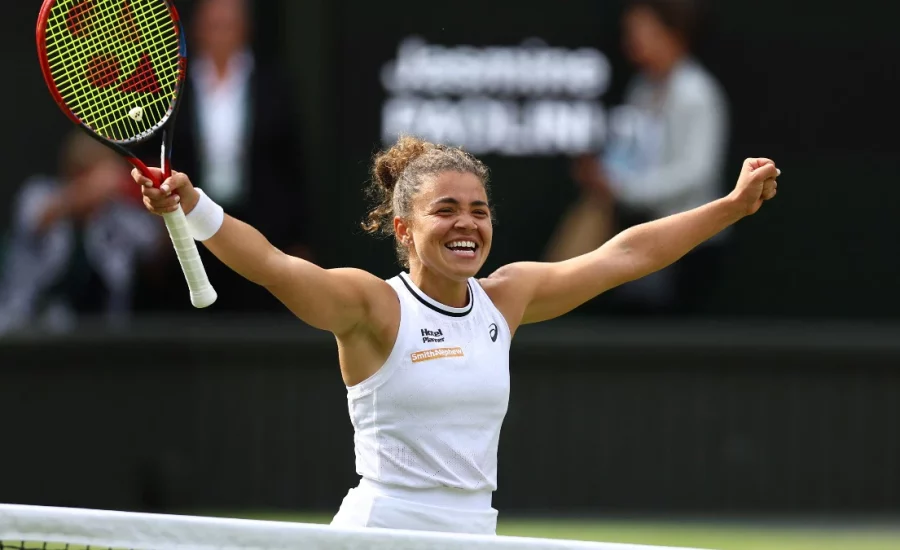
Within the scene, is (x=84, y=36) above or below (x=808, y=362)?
above

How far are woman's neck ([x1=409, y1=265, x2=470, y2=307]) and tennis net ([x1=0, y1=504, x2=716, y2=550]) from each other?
41.9 inches

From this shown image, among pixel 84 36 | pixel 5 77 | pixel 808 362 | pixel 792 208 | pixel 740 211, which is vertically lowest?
pixel 808 362

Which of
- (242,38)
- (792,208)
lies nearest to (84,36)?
(242,38)

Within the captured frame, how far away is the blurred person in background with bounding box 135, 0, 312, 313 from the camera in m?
10.8

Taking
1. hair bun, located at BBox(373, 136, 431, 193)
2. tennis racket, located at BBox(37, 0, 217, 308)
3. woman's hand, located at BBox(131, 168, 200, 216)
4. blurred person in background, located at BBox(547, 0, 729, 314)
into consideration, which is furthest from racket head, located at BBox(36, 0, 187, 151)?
blurred person in background, located at BBox(547, 0, 729, 314)

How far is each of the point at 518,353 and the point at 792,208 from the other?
2125 mm

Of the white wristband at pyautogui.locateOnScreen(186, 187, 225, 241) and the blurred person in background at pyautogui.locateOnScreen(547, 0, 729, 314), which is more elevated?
the white wristband at pyautogui.locateOnScreen(186, 187, 225, 241)

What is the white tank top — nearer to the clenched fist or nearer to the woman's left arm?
the woman's left arm

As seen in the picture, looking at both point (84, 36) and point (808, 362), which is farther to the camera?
point (808, 362)

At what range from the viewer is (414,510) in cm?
522

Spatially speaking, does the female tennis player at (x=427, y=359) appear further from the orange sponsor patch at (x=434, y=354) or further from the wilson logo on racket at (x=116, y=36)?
the wilson logo on racket at (x=116, y=36)

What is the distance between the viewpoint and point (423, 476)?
5223 mm

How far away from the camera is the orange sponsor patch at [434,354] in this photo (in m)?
5.21

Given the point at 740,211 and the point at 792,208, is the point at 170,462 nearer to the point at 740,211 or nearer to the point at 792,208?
the point at 792,208
